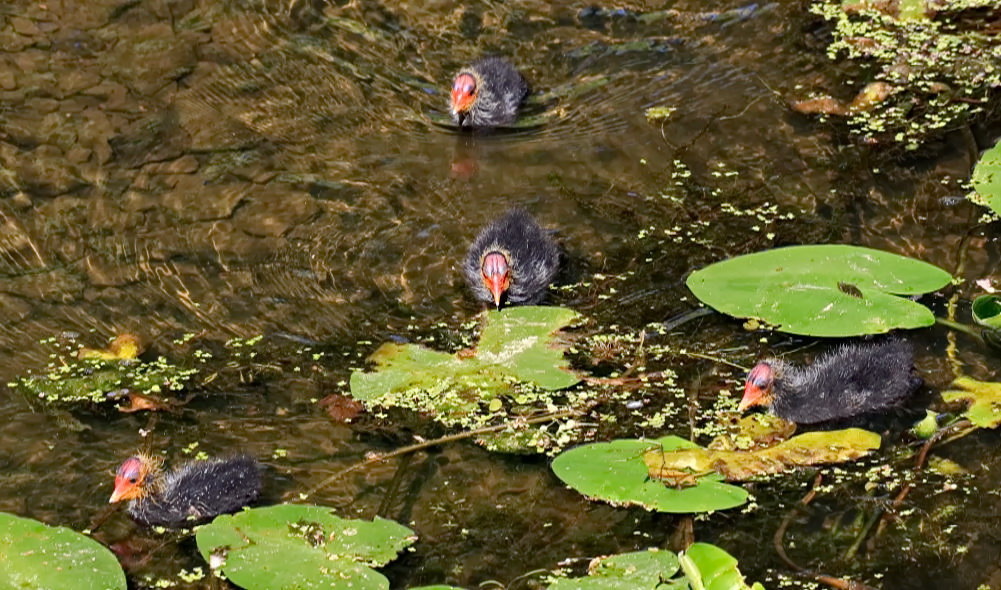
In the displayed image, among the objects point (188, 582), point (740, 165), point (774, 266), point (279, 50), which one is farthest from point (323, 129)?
point (188, 582)

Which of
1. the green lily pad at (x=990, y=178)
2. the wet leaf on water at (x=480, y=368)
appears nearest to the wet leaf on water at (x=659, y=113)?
the green lily pad at (x=990, y=178)

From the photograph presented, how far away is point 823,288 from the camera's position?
18.0 ft

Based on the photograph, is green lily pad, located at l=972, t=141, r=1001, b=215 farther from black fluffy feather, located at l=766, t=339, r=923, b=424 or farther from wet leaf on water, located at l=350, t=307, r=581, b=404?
wet leaf on water, located at l=350, t=307, r=581, b=404

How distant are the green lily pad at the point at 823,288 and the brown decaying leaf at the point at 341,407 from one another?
147cm

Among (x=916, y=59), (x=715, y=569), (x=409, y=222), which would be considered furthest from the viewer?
(x=916, y=59)

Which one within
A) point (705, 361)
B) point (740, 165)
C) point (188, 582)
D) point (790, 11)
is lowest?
point (188, 582)

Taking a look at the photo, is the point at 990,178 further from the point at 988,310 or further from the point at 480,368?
the point at 480,368

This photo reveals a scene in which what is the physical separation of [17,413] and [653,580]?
260cm

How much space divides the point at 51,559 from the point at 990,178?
14.4ft

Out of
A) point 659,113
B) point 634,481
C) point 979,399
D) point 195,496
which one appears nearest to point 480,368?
point 634,481

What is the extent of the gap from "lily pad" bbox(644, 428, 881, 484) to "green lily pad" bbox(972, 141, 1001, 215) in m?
1.72

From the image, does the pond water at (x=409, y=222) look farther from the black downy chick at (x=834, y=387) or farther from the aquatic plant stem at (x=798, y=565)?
the black downy chick at (x=834, y=387)

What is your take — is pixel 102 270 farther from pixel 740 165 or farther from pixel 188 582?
pixel 740 165

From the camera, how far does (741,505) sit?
4656 millimetres
